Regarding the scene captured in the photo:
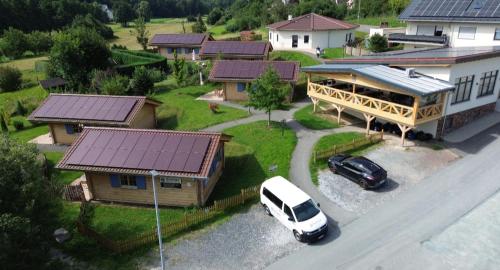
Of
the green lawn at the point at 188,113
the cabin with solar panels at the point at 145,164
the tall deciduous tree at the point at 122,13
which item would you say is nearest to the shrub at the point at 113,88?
the green lawn at the point at 188,113

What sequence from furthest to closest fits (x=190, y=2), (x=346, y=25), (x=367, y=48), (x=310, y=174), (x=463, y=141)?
1. (x=190, y=2)
2. (x=346, y=25)
3. (x=367, y=48)
4. (x=463, y=141)
5. (x=310, y=174)

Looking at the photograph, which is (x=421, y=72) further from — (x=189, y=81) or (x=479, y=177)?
(x=189, y=81)

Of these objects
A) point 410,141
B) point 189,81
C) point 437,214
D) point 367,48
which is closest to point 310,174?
point 437,214

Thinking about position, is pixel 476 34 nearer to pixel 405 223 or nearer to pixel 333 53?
pixel 333 53

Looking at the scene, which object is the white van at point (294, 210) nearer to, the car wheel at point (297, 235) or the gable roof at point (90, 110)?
the car wheel at point (297, 235)

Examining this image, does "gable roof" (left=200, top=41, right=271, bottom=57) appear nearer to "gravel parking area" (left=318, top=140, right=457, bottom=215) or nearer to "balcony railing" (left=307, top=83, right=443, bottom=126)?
"balcony railing" (left=307, top=83, right=443, bottom=126)
